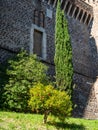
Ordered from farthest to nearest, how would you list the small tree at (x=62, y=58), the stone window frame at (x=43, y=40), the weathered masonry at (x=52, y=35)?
1. the stone window frame at (x=43, y=40)
2. the weathered masonry at (x=52, y=35)
3. the small tree at (x=62, y=58)

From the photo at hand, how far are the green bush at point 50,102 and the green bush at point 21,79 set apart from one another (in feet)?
8.89

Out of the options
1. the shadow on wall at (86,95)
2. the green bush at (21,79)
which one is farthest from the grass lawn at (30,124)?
the shadow on wall at (86,95)

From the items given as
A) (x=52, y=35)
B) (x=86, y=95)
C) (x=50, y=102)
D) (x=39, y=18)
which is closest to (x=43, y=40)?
(x=52, y=35)

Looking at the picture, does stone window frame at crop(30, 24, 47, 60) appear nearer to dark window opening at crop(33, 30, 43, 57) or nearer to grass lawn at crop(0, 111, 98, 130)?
dark window opening at crop(33, 30, 43, 57)

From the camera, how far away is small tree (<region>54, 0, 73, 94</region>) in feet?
62.8

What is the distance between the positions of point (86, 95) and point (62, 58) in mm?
4838

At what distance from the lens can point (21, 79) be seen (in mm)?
17047

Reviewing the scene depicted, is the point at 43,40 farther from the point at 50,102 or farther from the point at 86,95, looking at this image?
the point at 50,102

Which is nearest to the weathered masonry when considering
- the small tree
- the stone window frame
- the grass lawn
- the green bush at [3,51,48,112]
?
the stone window frame

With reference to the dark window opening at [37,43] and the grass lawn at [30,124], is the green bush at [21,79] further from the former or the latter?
the dark window opening at [37,43]

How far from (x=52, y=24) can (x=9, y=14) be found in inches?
161

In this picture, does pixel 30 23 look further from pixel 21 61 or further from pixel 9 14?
pixel 21 61

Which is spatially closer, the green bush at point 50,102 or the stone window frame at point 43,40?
the green bush at point 50,102

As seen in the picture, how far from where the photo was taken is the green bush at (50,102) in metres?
13.3
